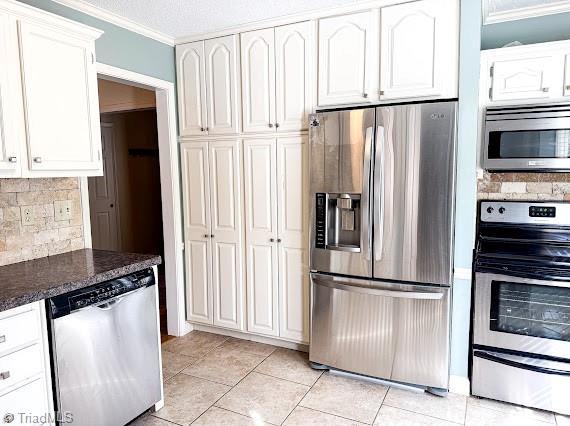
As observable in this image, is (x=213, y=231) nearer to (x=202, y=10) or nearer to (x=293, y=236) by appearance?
(x=293, y=236)

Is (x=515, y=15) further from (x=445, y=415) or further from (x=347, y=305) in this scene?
(x=445, y=415)

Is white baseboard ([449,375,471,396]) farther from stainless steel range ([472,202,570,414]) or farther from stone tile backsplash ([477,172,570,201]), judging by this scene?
stone tile backsplash ([477,172,570,201])

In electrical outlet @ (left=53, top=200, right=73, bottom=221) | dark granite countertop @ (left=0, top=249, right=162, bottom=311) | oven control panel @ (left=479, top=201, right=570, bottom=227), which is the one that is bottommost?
dark granite countertop @ (left=0, top=249, right=162, bottom=311)

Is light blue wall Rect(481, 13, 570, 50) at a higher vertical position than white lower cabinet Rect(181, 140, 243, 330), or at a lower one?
higher

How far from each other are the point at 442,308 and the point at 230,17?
248 centimetres

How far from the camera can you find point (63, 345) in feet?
5.77

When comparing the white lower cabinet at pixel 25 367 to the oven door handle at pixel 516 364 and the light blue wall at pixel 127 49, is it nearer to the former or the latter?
the light blue wall at pixel 127 49

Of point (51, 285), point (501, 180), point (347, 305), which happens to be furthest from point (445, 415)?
Answer: point (51, 285)

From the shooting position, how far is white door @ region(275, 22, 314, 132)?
2.77m

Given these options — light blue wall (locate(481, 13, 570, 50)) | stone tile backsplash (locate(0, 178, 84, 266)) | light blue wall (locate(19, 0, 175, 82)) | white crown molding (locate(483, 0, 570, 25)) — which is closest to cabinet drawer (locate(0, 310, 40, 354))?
stone tile backsplash (locate(0, 178, 84, 266))

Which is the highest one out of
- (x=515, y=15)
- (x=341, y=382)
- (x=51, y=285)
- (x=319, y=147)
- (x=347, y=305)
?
(x=515, y=15)

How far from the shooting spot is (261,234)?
10.1 ft

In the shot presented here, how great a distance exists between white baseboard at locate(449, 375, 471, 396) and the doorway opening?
11.6 ft

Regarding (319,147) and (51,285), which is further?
(319,147)
